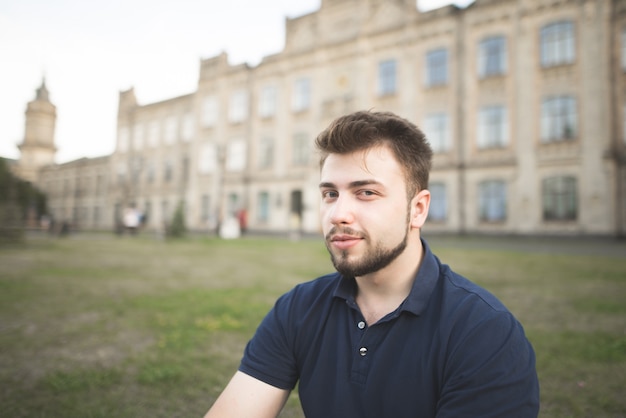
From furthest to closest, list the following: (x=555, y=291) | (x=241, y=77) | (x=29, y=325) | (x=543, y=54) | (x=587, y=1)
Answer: (x=241, y=77) < (x=543, y=54) < (x=587, y=1) < (x=555, y=291) < (x=29, y=325)

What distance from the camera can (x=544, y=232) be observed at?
17156mm

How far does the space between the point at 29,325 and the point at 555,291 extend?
7532mm

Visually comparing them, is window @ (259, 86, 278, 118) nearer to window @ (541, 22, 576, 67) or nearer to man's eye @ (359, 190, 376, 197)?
window @ (541, 22, 576, 67)

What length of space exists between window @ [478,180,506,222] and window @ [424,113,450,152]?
293cm

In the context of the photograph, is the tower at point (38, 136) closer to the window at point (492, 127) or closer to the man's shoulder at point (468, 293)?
the window at point (492, 127)

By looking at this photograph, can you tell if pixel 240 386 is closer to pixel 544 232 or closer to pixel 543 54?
pixel 544 232

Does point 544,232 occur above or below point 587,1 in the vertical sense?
below

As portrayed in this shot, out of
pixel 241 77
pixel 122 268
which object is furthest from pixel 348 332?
pixel 241 77

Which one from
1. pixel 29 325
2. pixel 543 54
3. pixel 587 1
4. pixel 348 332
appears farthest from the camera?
pixel 543 54

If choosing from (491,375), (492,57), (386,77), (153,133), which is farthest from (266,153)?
(491,375)

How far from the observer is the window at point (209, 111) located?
29.7m

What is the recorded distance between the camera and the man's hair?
168 cm

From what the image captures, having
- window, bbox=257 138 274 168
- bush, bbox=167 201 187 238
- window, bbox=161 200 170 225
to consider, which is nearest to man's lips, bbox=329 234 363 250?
bush, bbox=167 201 187 238

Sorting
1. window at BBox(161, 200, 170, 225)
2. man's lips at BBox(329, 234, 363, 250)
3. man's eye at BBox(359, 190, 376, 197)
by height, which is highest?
window at BBox(161, 200, 170, 225)
